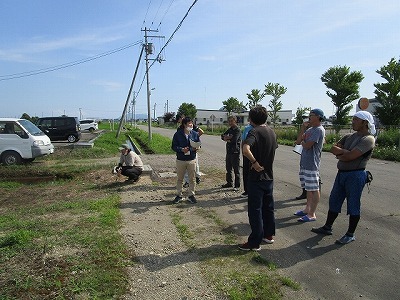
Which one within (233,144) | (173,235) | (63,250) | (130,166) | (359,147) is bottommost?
(173,235)

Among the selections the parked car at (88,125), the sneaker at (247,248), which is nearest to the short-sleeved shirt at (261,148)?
the sneaker at (247,248)

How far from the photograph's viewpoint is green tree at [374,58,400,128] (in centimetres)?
2422

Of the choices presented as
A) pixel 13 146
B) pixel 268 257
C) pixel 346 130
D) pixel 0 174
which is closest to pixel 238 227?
pixel 268 257

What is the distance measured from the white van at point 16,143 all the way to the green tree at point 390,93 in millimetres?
22519

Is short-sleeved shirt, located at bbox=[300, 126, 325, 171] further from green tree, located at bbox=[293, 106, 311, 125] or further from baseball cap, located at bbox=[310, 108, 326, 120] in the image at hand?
green tree, located at bbox=[293, 106, 311, 125]

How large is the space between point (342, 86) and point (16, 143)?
24320mm

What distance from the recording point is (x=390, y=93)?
81.1 feet

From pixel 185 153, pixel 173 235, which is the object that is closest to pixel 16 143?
pixel 185 153

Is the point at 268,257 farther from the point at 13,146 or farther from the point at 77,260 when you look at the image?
the point at 13,146

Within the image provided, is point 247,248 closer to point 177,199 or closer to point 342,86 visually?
point 177,199

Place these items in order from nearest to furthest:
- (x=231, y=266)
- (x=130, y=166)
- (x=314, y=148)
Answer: (x=231, y=266)
(x=314, y=148)
(x=130, y=166)

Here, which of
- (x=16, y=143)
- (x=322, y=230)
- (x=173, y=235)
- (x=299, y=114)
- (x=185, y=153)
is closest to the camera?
(x=173, y=235)

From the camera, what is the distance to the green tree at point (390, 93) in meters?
24.2

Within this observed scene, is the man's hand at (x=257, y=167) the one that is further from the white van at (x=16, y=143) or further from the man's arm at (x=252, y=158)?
the white van at (x=16, y=143)
